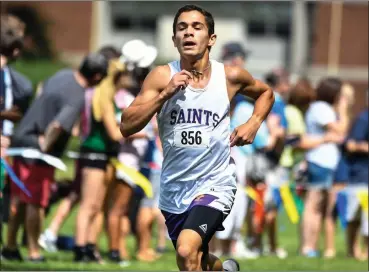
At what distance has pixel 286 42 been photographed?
4041cm

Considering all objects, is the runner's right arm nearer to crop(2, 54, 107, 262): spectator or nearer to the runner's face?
the runner's face

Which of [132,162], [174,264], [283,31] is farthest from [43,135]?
[283,31]

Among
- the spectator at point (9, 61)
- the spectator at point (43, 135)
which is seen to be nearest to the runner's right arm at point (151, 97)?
the spectator at point (9, 61)

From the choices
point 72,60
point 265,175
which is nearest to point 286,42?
point 72,60

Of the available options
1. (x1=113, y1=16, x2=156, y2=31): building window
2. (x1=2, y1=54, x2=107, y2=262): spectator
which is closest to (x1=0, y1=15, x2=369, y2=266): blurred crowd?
(x1=2, y1=54, x2=107, y2=262): spectator

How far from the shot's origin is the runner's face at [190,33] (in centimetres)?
815

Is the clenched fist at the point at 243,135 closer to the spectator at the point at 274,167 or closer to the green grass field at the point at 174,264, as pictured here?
the green grass field at the point at 174,264

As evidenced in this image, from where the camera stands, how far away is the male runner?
26.6ft

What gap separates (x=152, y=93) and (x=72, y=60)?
3264 centimetres

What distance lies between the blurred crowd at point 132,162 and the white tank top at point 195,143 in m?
2.51

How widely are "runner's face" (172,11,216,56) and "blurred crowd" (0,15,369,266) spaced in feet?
9.12

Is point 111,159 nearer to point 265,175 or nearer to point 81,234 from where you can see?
point 81,234

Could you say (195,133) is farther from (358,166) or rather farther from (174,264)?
(358,166)

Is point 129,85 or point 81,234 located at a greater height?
point 129,85
